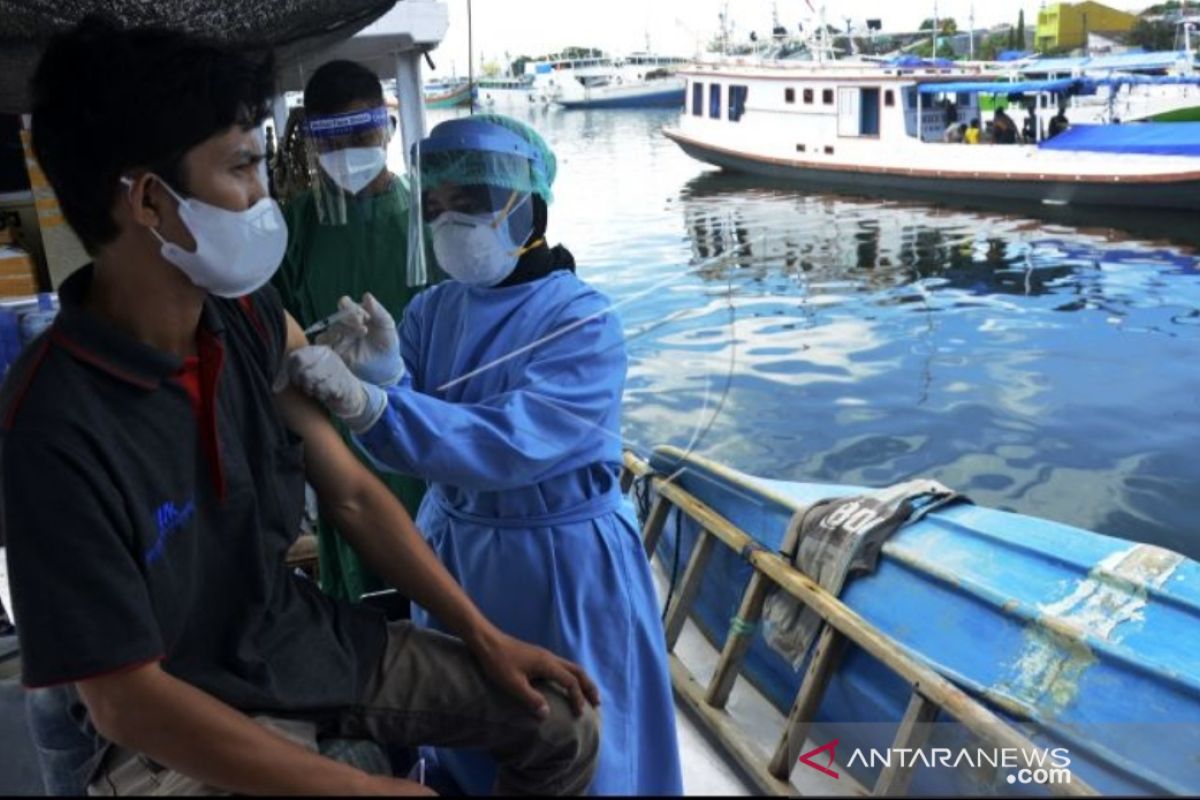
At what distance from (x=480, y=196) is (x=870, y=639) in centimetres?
181

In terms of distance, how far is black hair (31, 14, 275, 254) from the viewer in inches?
56.0

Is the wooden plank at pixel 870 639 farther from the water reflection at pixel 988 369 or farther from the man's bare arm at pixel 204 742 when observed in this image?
the man's bare arm at pixel 204 742

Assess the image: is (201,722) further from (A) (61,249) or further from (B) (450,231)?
(A) (61,249)

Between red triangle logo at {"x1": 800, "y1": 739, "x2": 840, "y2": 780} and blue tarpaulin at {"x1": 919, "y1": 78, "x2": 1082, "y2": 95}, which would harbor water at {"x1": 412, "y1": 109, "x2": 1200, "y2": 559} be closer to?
red triangle logo at {"x1": 800, "y1": 739, "x2": 840, "y2": 780}

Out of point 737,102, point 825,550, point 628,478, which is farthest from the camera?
point 737,102

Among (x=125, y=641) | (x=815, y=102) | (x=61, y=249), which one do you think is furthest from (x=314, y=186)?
(x=815, y=102)

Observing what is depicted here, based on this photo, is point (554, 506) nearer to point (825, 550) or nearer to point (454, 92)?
point (454, 92)

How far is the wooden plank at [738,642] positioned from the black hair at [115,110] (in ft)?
8.34

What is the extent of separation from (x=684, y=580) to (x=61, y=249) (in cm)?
365

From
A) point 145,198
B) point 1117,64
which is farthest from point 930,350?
point 1117,64

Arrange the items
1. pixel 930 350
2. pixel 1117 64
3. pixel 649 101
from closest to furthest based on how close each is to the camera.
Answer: pixel 930 350, pixel 1117 64, pixel 649 101

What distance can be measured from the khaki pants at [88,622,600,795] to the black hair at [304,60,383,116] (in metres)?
1.90

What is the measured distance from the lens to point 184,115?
146 centimetres

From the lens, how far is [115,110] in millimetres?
1420
